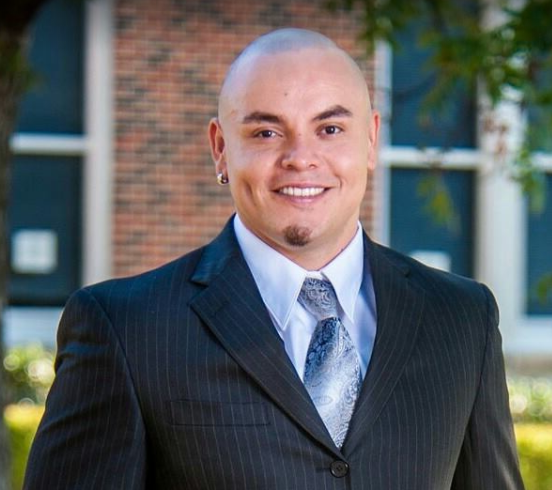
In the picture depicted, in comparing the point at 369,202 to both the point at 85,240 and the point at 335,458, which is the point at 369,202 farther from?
the point at 335,458

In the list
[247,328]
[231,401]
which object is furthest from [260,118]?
[231,401]

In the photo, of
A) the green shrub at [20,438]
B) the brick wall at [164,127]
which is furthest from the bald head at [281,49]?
the brick wall at [164,127]

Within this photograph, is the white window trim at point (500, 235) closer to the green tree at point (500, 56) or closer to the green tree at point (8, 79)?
the green tree at point (500, 56)

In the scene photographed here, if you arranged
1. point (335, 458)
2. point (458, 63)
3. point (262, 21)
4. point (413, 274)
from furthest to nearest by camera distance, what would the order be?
point (262, 21), point (458, 63), point (413, 274), point (335, 458)

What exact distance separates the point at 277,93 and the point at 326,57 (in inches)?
5.7

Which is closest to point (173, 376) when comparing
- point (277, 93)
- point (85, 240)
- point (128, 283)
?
point (128, 283)

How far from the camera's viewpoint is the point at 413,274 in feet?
9.81

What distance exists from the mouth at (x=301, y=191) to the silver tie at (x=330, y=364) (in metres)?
0.20

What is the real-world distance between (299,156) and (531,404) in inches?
284

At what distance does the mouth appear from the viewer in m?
2.68

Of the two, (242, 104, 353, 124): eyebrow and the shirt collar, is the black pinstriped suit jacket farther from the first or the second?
(242, 104, 353, 124): eyebrow

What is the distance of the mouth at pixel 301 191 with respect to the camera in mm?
2676

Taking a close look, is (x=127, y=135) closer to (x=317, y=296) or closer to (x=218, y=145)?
(x=218, y=145)

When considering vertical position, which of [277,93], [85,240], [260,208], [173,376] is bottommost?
[85,240]
